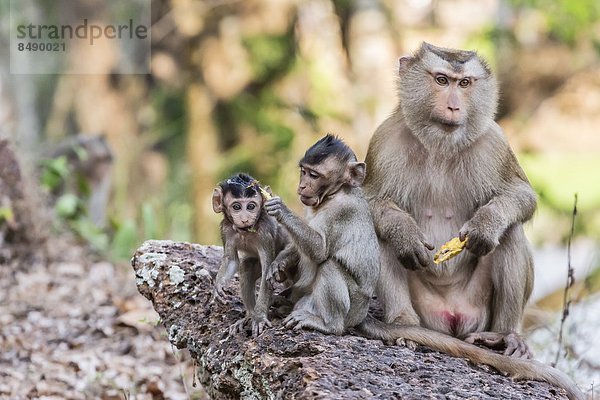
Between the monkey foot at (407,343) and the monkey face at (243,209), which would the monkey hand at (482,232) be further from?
the monkey face at (243,209)

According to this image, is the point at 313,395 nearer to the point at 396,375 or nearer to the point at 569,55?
the point at 396,375

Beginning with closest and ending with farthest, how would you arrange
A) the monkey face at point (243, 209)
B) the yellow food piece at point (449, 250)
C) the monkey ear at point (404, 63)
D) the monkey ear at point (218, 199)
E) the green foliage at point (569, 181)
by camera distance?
the monkey face at point (243, 209) < the monkey ear at point (218, 199) < the yellow food piece at point (449, 250) < the monkey ear at point (404, 63) < the green foliage at point (569, 181)

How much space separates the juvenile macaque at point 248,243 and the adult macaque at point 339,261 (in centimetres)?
16

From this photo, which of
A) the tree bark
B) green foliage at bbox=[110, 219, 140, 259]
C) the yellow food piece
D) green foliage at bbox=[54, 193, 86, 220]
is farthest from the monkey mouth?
green foliage at bbox=[54, 193, 86, 220]

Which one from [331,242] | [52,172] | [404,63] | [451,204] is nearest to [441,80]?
[404,63]

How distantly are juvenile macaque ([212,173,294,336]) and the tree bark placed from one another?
5.4 inches

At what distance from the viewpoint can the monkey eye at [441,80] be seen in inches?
216

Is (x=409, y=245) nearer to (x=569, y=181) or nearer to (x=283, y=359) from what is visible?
(x=283, y=359)

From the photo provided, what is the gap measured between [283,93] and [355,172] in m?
11.4

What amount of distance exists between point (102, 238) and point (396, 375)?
6.08m

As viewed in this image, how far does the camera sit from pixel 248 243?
5.15 meters

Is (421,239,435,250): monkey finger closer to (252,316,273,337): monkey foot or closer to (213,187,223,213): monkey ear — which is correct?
(252,316,273,337): monkey foot

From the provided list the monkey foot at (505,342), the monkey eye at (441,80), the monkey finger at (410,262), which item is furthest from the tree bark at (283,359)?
the monkey eye at (441,80)

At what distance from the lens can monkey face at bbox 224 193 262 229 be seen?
4.98 meters
